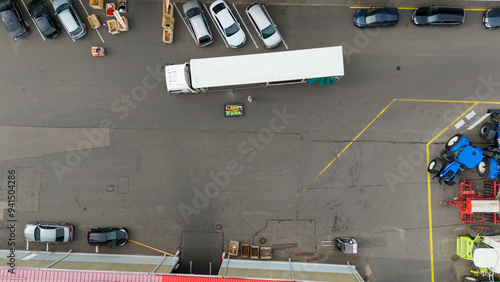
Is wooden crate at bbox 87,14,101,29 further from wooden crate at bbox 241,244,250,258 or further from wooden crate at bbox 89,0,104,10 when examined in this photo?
wooden crate at bbox 241,244,250,258

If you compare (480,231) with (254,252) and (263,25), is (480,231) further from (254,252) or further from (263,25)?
(263,25)

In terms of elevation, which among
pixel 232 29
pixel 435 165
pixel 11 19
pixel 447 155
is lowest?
pixel 435 165

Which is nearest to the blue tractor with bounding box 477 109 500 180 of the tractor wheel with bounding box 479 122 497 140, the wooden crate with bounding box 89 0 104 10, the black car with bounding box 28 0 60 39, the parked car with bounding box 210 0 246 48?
the tractor wheel with bounding box 479 122 497 140

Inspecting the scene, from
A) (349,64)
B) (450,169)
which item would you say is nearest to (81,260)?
(349,64)

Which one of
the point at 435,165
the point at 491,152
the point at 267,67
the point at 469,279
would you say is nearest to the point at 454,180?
the point at 435,165

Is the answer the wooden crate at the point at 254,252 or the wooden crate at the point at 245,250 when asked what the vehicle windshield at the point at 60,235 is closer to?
the wooden crate at the point at 245,250

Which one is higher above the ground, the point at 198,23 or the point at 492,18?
the point at 492,18

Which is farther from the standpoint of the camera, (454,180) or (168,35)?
(168,35)

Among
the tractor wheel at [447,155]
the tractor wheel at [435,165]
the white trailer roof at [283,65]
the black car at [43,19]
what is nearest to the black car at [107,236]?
the white trailer roof at [283,65]
